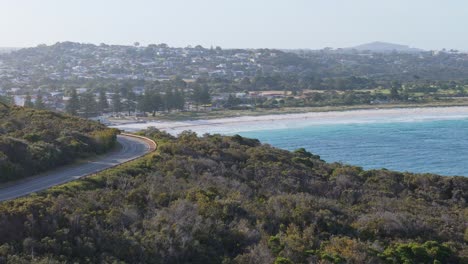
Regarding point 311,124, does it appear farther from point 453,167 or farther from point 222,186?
point 222,186

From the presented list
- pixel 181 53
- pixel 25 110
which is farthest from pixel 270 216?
pixel 181 53

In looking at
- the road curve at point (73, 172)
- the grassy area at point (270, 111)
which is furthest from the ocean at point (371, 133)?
the road curve at point (73, 172)

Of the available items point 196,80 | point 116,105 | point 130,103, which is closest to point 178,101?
point 130,103

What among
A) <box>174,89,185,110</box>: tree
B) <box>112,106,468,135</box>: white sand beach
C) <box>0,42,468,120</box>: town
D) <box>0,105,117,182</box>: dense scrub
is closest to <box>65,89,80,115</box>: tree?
<box>0,42,468,120</box>: town

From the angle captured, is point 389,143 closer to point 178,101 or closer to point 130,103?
point 178,101

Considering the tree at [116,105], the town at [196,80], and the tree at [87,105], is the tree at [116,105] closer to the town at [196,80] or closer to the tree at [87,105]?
the town at [196,80]

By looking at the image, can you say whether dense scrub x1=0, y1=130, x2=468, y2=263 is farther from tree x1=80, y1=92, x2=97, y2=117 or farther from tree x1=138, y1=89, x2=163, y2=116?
tree x1=138, y1=89, x2=163, y2=116
